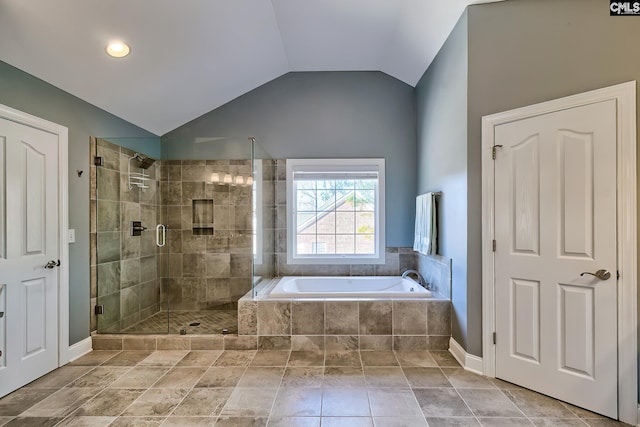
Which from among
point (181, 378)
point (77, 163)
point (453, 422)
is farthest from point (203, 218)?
point (453, 422)

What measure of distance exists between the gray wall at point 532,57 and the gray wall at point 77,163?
3.37m

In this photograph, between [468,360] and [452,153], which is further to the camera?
[452,153]

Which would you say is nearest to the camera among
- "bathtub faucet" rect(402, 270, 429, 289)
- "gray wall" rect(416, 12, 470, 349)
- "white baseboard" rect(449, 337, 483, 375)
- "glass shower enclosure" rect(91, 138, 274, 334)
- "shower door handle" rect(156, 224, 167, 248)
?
"white baseboard" rect(449, 337, 483, 375)

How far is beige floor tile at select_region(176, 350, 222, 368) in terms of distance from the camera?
2.53 metres

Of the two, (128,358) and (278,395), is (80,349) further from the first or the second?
(278,395)

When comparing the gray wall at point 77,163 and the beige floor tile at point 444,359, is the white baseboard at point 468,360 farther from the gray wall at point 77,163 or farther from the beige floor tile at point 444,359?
the gray wall at point 77,163

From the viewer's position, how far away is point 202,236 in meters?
3.73

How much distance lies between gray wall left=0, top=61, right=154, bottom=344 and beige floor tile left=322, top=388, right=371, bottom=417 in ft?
7.56

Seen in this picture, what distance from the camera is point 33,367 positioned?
2291mm

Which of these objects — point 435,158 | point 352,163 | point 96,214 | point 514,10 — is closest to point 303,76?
point 352,163

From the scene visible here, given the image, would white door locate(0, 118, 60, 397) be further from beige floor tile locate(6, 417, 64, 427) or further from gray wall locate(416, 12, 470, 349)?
gray wall locate(416, 12, 470, 349)

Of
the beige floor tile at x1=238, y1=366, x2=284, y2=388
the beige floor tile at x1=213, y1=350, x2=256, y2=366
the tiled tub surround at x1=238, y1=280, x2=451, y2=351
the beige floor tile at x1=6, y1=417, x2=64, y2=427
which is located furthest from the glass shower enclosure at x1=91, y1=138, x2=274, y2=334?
the beige floor tile at x1=6, y1=417, x2=64, y2=427

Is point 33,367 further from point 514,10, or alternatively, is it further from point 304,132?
point 514,10

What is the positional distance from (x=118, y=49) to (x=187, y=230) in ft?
6.52
